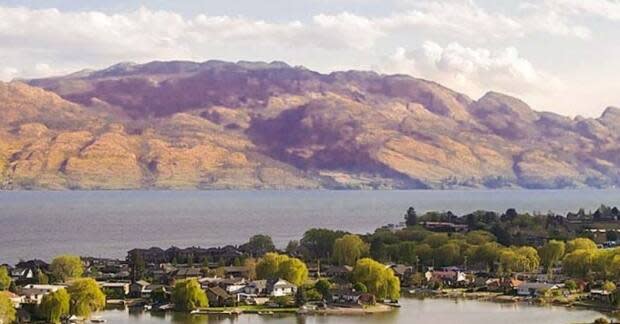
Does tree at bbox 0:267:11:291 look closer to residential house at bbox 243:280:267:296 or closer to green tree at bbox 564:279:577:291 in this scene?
residential house at bbox 243:280:267:296

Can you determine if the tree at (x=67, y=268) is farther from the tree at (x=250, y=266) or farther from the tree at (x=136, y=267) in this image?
→ the tree at (x=250, y=266)

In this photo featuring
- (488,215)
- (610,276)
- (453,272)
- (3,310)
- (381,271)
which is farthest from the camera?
(488,215)

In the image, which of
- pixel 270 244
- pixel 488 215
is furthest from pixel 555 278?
pixel 488 215

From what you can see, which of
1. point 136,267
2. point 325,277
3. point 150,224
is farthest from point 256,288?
point 150,224

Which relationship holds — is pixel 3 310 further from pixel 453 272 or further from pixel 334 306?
pixel 453 272

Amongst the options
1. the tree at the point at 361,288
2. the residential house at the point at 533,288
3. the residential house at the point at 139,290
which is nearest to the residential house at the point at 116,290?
the residential house at the point at 139,290
